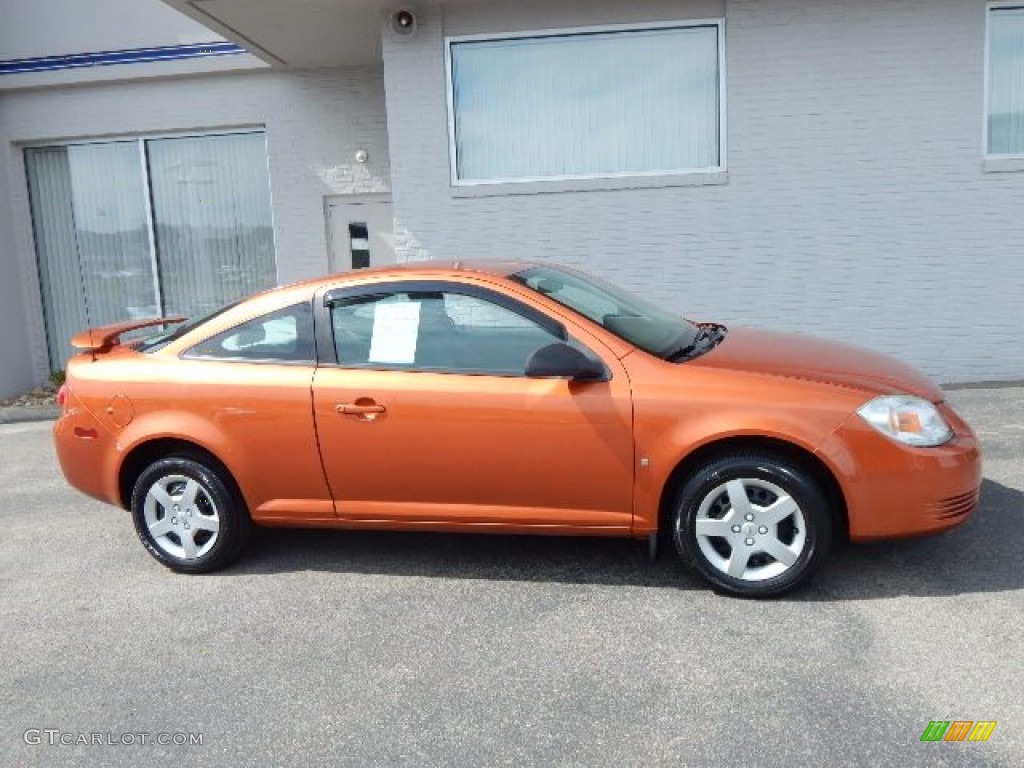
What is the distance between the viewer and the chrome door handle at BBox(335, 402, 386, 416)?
14.1 feet

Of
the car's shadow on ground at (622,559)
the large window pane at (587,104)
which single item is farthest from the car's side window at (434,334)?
the large window pane at (587,104)

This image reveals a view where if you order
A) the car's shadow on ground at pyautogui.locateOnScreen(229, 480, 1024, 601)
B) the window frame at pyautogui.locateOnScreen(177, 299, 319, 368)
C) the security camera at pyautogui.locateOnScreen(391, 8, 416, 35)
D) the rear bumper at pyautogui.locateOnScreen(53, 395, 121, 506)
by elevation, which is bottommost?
the car's shadow on ground at pyautogui.locateOnScreen(229, 480, 1024, 601)

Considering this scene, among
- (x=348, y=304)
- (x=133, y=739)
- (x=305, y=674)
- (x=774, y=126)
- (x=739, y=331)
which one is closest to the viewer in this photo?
(x=133, y=739)

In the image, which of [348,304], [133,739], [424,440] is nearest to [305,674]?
[133,739]

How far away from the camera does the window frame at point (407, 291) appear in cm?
426

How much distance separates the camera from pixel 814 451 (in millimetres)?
3900

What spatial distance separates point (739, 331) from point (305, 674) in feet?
9.61

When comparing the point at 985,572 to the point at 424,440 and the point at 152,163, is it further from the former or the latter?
the point at 152,163

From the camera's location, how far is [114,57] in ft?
33.9

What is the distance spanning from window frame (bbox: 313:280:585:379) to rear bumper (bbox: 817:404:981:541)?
1.13 metres

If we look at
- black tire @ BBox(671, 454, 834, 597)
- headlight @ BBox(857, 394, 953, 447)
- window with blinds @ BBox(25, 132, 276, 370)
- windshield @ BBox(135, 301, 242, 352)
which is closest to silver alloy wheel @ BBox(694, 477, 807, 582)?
black tire @ BBox(671, 454, 834, 597)

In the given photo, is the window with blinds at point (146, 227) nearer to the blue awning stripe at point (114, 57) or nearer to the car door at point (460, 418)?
the blue awning stripe at point (114, 57)

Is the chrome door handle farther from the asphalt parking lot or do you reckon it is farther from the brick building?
the brick building

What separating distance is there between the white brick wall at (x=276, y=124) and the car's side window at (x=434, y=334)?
20.2 feet
